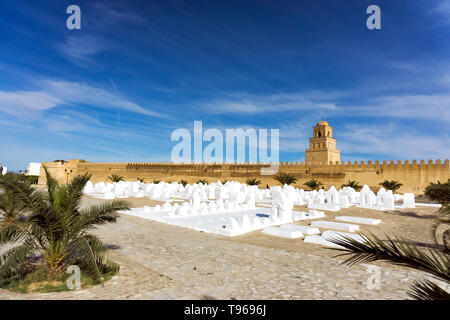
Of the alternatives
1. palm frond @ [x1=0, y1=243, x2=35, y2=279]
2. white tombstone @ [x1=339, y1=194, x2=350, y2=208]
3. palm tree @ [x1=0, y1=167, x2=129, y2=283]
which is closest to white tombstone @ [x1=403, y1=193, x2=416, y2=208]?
white tombstone @ [x1=339, y1=194, x2=350, y2=208]

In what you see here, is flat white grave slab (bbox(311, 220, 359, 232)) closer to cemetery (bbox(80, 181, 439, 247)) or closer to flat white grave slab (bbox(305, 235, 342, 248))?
cemetery (bbox(80, 181, 439, 247))

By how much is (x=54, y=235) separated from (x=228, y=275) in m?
2.61

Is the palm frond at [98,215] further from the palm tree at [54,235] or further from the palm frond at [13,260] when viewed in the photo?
the palm frond at [13,260]

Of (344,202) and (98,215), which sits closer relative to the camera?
(98,215)

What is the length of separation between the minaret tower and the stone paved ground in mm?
41534

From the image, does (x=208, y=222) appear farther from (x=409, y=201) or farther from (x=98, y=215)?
(x=409, y=201)

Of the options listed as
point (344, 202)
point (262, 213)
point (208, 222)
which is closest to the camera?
point (208, 222)

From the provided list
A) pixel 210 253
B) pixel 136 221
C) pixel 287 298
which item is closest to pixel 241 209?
pixel 136 221

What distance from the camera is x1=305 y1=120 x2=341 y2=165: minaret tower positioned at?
45.0m

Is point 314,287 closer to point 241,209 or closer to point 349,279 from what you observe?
point 349,279

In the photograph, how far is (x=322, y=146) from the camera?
153 ft

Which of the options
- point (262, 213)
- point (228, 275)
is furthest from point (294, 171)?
point (228, 275)
